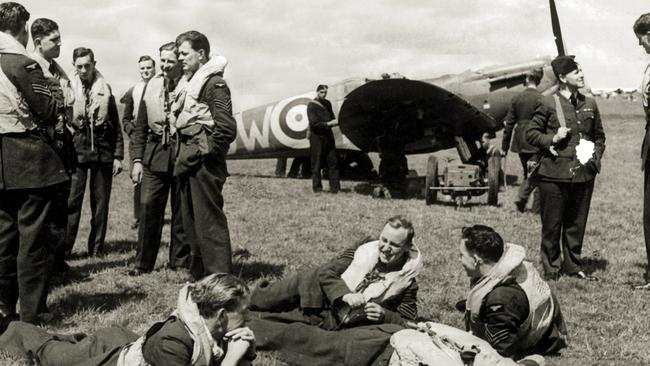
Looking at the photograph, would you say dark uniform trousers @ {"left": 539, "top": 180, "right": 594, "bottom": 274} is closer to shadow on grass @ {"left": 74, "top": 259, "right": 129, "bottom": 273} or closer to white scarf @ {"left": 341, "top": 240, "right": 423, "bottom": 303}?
white scarf @ {"left": 341, "top": 240, "right": 423, "bottom": 303}

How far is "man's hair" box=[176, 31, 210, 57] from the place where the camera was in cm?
573

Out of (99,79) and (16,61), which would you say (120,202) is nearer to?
(99,79)

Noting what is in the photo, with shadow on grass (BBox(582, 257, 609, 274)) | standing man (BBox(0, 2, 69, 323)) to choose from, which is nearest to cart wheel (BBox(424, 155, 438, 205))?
shadow on grass (BBox(582, 257, 609, 274))

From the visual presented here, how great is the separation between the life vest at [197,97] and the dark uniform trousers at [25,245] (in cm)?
126

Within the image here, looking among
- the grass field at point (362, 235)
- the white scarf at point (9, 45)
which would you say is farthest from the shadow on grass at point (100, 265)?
the white scarf at point (9, 45)

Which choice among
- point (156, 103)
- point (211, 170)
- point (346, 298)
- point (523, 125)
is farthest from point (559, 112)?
point (523, 125)

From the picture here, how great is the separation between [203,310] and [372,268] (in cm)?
170

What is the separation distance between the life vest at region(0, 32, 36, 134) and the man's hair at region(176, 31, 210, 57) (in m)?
1.36

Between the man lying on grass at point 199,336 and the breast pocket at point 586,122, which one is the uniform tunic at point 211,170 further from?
the breast pocket at point 586,122

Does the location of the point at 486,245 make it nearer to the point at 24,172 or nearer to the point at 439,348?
the point at 439,348

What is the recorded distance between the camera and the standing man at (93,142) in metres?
7.45

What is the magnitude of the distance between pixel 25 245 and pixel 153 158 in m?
1.99

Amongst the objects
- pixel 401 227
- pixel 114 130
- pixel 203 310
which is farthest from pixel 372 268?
pixel 114 130

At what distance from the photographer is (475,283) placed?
4566mm
